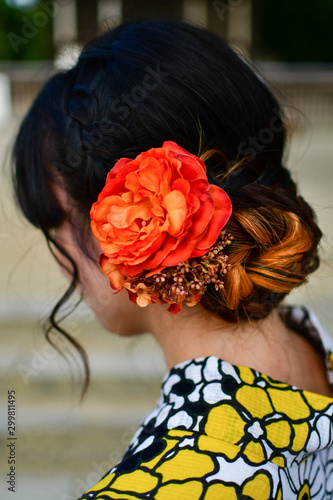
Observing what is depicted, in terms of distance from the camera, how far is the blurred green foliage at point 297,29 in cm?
984

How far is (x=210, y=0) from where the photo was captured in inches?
403

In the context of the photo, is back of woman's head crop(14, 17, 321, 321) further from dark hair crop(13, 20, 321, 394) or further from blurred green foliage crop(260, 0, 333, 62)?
blurred green foliage crop(260, 0, 333, 62)

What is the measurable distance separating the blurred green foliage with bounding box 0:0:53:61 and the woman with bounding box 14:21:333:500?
26.0ft

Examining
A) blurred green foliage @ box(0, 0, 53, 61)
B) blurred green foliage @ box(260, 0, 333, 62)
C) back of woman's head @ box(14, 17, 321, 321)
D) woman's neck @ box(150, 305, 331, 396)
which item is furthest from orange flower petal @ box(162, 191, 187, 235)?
blurred green foliage @ box(260, 0, 333, 62)

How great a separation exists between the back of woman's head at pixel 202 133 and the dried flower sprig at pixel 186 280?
0.04m

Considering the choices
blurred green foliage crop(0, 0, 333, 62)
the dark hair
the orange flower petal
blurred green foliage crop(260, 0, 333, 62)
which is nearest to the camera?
the orange flower petal

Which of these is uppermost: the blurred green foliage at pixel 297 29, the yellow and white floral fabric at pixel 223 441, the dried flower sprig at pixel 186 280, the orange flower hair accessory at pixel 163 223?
the orange flower hair accessory at pixel 163 223

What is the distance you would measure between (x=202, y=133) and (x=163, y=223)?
0.81ft

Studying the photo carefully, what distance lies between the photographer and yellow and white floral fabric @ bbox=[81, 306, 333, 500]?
0.80 metres

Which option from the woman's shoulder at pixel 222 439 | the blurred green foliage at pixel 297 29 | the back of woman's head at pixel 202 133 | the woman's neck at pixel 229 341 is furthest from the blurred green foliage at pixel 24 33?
the woman's shoulder at pixel 222 439

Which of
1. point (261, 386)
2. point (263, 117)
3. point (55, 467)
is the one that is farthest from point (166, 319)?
point (55, 467)

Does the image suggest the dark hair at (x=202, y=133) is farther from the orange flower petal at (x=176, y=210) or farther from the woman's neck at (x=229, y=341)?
the orange flower petal at (x=176, y=210)

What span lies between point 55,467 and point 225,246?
2.18 m

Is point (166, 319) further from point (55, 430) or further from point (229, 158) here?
point (55, 430)
